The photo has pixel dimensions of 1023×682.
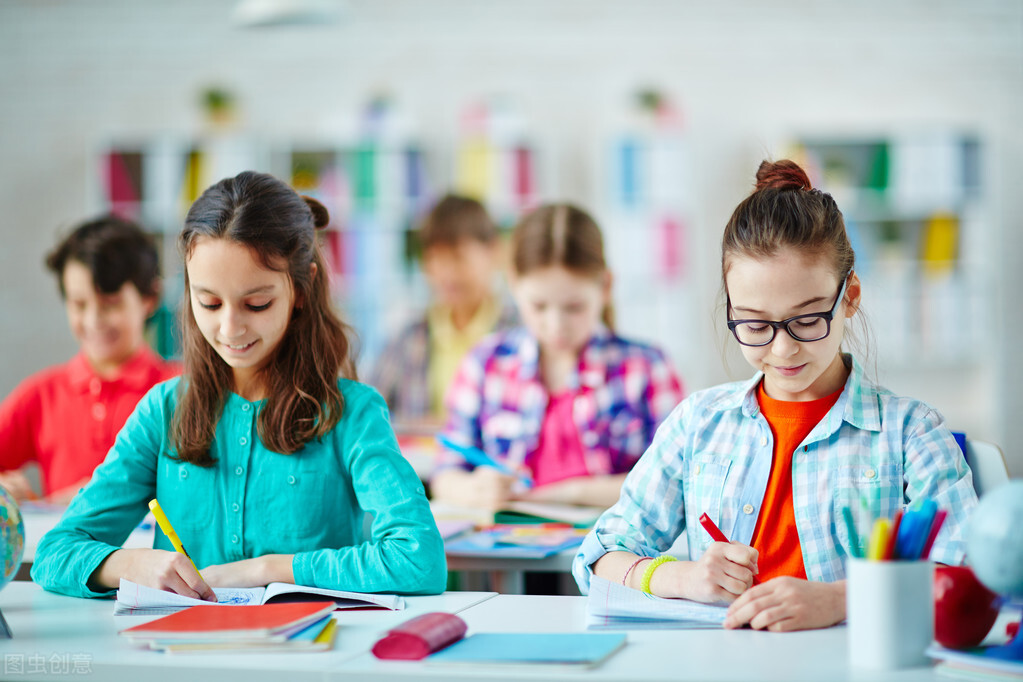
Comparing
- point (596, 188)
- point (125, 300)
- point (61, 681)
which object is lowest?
point (61, 681)

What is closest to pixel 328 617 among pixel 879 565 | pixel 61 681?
pixel 61 681

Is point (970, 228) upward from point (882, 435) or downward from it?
upward

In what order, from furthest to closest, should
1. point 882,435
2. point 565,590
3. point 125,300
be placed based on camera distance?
point 125,300 → point 565,590 → point 882,435

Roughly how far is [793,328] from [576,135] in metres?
4.04

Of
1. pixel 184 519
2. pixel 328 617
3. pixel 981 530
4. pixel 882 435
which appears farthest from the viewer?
pixel 184 519

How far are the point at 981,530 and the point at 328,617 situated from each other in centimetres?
72

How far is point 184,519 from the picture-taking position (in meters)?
1.54

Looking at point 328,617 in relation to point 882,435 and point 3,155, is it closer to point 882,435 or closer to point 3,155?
point 882,435

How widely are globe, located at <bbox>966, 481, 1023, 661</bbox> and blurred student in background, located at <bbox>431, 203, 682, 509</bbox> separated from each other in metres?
1.34

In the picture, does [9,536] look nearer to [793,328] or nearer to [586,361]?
[793,328]

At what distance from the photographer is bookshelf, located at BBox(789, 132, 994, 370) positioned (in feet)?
15.7

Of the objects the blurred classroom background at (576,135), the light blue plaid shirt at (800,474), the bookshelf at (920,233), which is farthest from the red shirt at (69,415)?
the bookshelf at (920,233)

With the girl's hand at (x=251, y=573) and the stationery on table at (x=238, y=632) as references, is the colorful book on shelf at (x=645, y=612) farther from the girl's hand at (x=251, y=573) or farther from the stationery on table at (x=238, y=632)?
the girl's hand at (x=251, y=573)

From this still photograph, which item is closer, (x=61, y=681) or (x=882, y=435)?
(x=61, y=681)
